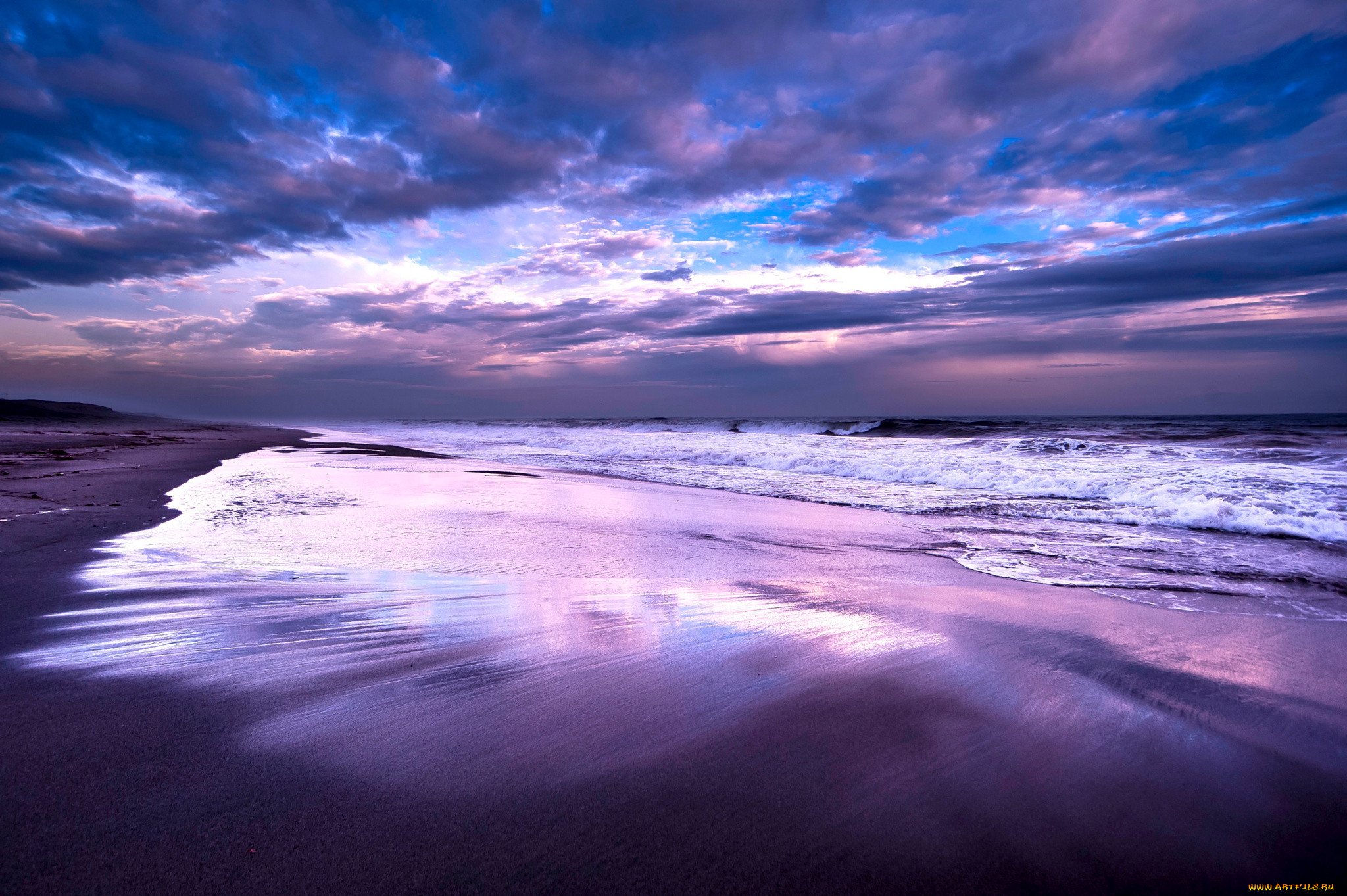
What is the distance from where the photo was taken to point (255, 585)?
390 cm

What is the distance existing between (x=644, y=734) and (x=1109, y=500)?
9.45 m

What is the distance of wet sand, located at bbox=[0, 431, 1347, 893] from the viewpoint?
1532 mm

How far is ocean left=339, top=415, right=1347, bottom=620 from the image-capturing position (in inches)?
187

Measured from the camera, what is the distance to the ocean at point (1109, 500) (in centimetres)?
476

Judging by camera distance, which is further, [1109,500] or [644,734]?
[1109,500]

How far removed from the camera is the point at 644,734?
2.19 metres

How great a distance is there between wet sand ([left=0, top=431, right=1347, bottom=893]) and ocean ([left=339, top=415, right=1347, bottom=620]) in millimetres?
874

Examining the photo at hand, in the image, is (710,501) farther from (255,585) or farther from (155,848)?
(155,848)

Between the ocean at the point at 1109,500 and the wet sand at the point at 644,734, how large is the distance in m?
0.87

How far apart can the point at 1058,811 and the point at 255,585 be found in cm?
429

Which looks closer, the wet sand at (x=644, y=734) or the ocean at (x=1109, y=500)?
the wet sand at (x=644, y=734)

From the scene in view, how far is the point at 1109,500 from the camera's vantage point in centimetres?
907

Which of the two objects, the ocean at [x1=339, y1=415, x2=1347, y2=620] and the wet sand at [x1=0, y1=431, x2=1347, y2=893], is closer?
the wet sand at [x1=0, y1=431, x2=1347, y2=893]

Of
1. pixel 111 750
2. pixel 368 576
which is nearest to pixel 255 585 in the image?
pixel 368 576
